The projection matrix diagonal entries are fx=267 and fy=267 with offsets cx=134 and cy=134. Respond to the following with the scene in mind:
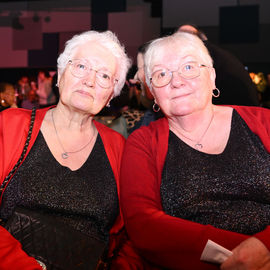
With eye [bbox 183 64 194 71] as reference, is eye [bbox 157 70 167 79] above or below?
below

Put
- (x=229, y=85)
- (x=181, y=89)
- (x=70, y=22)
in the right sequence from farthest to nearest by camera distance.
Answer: (x=70, y=22), (x=229, y=85), (x=181, y=89)

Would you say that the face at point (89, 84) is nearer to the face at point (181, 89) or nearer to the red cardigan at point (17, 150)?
the red cardigan at point (17, 150)

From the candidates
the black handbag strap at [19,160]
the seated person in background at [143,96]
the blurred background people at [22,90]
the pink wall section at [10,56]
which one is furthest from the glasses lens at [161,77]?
the pink wall section at [10,56]

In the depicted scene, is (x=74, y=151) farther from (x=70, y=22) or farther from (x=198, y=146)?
(x=70, y=22)

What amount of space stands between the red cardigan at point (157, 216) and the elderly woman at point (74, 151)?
0.68 feet

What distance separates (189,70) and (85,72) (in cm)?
66

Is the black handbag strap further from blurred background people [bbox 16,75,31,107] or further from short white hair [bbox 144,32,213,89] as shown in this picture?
blurred background people [bbox 16,75,31,107]

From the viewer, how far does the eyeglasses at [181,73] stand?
5.21ft

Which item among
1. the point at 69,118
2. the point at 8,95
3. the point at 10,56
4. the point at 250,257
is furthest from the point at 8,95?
the point at 250,257

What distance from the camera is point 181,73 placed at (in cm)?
159

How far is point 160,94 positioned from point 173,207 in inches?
26.6

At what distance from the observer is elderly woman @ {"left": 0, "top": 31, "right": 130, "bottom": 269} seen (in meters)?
1.47

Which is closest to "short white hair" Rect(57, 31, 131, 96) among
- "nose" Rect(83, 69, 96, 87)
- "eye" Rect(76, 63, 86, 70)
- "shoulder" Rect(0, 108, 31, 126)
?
"eye" Rect(76, 63, 86, 70)

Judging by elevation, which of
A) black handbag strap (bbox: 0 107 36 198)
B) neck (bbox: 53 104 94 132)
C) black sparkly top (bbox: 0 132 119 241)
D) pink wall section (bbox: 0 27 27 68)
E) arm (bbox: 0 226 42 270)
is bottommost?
arm (bbox: 0 226 42 270)
